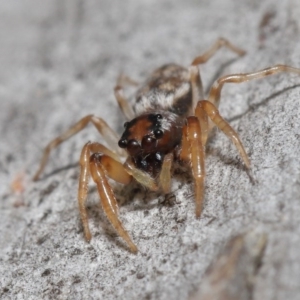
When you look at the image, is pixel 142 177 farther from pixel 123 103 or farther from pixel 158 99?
pixel 123 103

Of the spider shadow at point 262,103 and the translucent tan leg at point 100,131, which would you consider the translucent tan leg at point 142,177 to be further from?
the spider shadow at point 262,103

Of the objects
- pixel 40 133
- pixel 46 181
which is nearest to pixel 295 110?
pixel 46 181

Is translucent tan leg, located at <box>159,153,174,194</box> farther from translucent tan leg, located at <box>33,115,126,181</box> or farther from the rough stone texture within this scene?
translucent tan leg, located at <box>33,115,126,181</box>

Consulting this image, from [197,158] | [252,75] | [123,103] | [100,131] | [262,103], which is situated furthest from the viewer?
[123,103]

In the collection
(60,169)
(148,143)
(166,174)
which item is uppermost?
(60,169)

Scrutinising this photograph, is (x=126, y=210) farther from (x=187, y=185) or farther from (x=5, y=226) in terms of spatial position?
(x=5, y=226)

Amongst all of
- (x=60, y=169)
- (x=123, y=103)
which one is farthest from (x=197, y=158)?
(x=60, y=169)

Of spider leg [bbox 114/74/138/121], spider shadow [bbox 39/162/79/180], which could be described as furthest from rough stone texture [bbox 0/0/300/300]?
spider leg [bbox 114/74/138/121]

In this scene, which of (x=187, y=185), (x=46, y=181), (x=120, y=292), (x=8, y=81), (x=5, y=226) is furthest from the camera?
(x=8, y=81)
